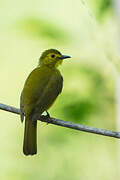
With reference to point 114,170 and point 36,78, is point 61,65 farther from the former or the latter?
point 114,170

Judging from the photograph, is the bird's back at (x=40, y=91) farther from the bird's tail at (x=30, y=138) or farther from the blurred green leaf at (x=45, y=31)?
the blurred green leaf at (x=45, y=31)

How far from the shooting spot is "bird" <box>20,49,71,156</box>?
376 cm

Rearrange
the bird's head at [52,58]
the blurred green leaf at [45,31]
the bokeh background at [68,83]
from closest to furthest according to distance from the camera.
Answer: the blurred green leaf at [45,31] → the bokeh background at [68,83] → the bird's head at [52,58]

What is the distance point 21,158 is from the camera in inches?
242

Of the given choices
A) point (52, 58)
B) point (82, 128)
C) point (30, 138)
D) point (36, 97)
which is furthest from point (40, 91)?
point (52, 58)

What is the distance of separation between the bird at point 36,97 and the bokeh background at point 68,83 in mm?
109

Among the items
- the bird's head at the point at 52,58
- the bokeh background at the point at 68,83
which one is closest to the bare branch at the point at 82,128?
the bokeh background at the point at 68,83

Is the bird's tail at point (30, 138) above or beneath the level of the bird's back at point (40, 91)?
beneath

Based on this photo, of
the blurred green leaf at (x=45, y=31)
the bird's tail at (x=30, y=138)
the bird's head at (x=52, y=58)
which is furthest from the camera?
the bird's head at (x=52, y=58)

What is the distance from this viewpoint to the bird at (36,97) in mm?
3756

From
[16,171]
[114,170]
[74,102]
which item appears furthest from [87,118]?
[16,171]

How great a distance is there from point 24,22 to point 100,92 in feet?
2.03

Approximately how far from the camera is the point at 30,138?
3771 mm

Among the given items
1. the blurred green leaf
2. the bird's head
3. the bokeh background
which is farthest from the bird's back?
the blurred green leaf
